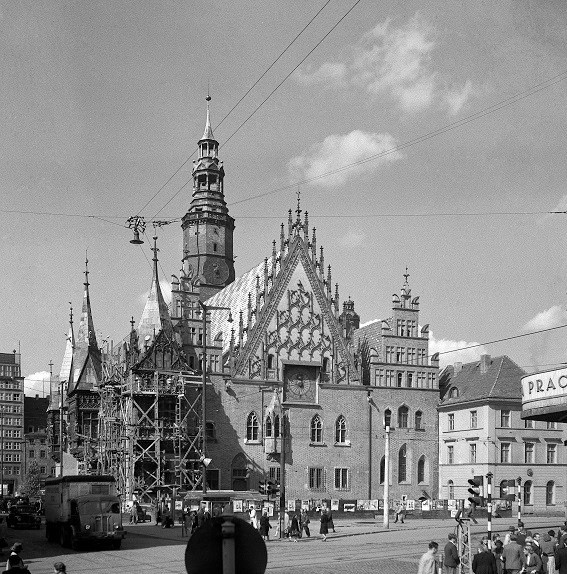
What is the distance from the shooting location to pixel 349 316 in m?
71.1

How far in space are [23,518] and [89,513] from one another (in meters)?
18.5

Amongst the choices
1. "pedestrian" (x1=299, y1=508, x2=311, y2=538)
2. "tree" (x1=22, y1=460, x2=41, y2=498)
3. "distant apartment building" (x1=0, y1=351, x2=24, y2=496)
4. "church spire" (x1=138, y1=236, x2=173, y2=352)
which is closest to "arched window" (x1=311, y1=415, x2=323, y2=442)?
"church spire" (x1=138, y1=236, x2=173, y2=352)

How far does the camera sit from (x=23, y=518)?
51656mm

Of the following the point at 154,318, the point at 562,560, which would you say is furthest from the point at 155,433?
the point at 562,560

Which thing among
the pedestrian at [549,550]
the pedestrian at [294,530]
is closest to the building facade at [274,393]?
the pedestrian at [294,530]

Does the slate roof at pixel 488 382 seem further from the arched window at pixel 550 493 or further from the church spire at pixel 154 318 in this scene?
the church spire at pixel 154 318

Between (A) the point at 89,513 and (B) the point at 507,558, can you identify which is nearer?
(B) the point at 507,558

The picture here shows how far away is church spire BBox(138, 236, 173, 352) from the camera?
214 ft

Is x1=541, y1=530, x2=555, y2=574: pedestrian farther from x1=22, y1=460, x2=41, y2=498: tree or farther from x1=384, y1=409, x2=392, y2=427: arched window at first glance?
x1=22, y1=460, x2=41, y2=498: tree

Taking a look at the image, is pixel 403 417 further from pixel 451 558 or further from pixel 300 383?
pixel 451 558

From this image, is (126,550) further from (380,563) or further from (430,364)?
(430,364)

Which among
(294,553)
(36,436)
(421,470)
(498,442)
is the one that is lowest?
(36,436)

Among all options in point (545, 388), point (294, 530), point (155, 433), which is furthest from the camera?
point (155, 433)

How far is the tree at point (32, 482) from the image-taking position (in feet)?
351
